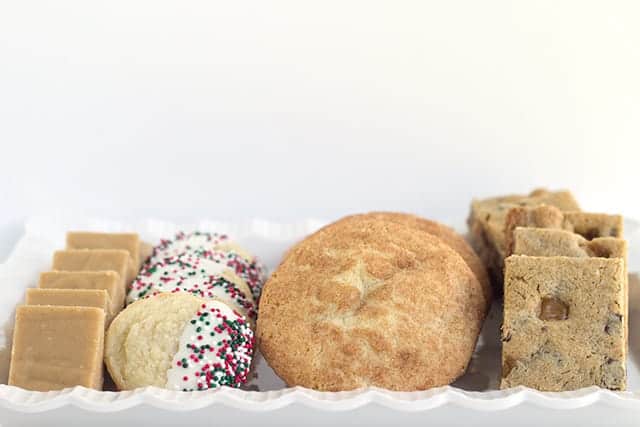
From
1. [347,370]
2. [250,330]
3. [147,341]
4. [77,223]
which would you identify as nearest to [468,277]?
[347,370]

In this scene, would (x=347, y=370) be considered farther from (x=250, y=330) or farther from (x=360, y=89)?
(x=360, y=89)

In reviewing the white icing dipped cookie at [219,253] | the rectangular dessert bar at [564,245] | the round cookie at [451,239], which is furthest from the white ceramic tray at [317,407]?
the white icing dipped cookie at [219,253]

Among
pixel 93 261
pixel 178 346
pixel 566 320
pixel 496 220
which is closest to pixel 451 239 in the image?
pixel 496 220

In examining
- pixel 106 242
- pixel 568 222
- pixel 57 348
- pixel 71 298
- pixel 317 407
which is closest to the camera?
pixel 317 407

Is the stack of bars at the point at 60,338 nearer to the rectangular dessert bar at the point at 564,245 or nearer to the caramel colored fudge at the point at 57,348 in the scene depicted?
the caramel colored fudge at the point at 57,348

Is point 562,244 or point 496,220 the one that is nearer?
point 562,244

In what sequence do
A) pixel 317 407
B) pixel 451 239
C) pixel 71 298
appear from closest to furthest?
pixel 317 407 → pixel 71 298 → pixel 451 239

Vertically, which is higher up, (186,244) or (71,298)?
(186,244)

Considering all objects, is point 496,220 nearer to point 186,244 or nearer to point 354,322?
point 354,322

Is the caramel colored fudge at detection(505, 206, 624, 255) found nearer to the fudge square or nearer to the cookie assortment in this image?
the cookie assortment
